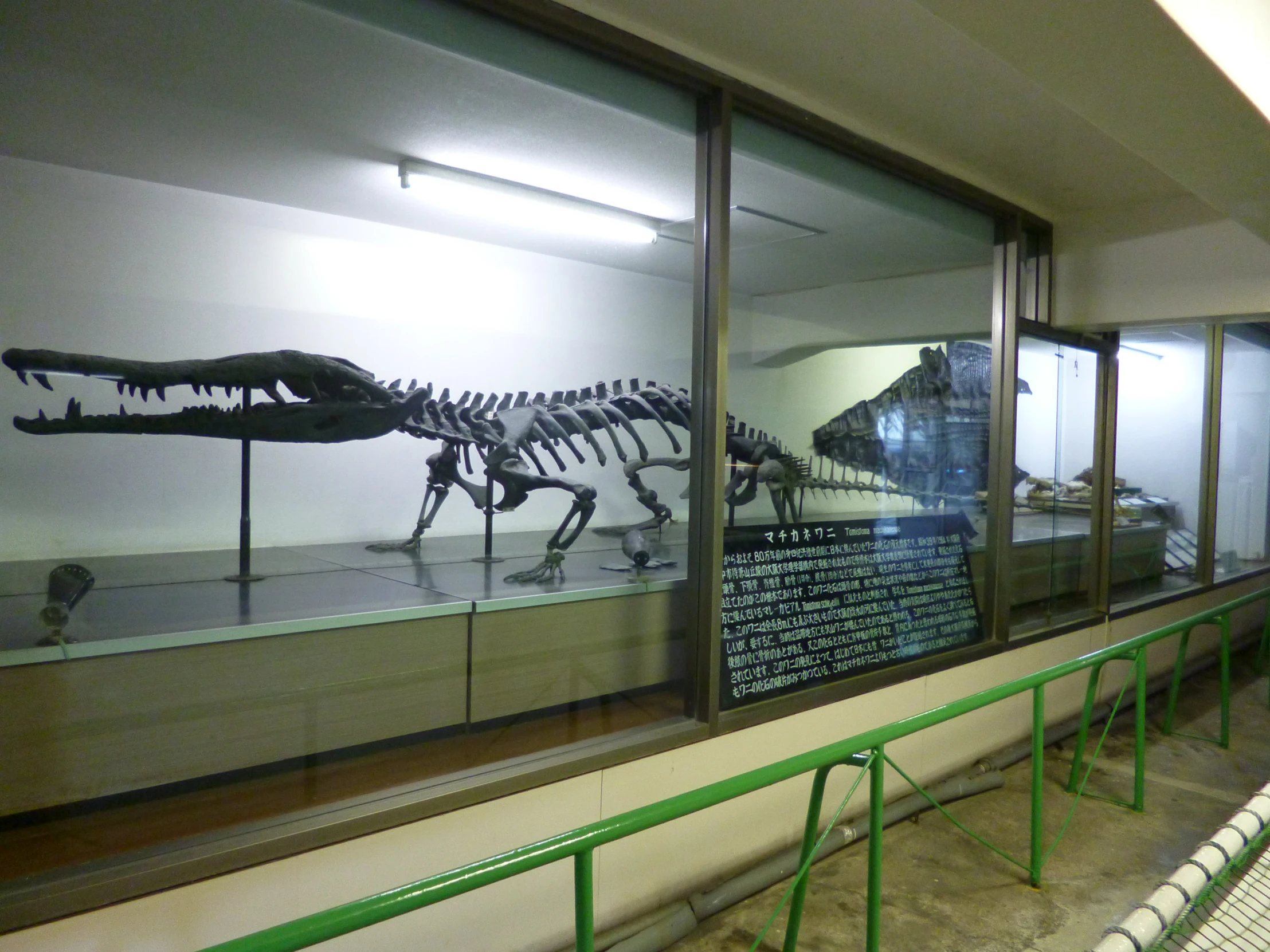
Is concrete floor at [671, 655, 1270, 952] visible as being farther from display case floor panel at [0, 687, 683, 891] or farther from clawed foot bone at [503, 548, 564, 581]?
clawed foot bone at [503, 548, 564, 581]

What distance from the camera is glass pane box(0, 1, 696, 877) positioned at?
68.2 inches

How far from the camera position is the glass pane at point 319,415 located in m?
1.73

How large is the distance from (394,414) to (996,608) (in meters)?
3.15

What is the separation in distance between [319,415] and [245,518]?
346 millimetres

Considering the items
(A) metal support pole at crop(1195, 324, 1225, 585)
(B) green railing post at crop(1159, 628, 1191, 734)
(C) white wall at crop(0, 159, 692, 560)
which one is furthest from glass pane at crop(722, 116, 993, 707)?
(A) metal support pole at crop(1195, 324, 1225, 585)

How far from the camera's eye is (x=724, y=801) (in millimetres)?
2309

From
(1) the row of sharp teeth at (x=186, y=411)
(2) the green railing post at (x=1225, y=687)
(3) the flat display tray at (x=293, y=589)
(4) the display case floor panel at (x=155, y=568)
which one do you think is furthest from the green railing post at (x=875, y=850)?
(2) the green railing post at (x=1225, y=687)

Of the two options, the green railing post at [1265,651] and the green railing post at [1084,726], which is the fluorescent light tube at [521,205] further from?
the green railing post at [1265,651]

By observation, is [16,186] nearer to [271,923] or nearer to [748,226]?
[271,923]

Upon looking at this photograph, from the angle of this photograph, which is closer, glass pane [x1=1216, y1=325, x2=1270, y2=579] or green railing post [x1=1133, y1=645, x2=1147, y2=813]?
green railing post [x1=1133, y1=645, x2=1147, y2=813]

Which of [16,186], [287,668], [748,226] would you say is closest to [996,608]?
[748,226]

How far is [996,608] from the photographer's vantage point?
411 centimetres

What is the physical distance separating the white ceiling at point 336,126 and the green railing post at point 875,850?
1.63 m

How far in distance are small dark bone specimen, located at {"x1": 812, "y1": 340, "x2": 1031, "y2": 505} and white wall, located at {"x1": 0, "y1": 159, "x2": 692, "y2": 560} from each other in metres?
1.14
